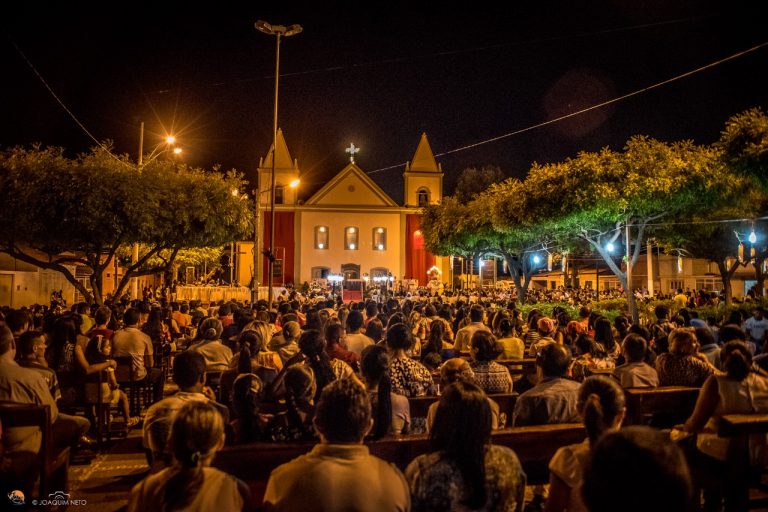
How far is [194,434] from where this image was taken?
2576 mm

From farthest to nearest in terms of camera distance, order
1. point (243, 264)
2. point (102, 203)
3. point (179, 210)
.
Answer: point (243, 264), point (179, 210), point (102, 203)

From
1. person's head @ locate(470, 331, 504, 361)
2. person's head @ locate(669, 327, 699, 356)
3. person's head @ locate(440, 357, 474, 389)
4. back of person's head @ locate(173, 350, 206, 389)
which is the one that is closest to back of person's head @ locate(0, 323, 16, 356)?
back of person's head @ locate(173, 350, 206, 389)

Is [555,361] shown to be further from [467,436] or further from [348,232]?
[348,232]

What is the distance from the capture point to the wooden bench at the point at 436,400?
5.13m

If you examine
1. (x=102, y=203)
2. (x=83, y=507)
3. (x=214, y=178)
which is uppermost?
(x=214, y=178)

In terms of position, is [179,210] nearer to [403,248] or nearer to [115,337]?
[115,337]

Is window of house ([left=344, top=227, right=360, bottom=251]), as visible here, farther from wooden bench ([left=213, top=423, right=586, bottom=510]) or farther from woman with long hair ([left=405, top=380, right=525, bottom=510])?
woman with long hair ([left=405, top=380, right=525, bottom=510])

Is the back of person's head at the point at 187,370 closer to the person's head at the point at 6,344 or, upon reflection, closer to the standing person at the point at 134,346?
the person's head at the point at 6,344

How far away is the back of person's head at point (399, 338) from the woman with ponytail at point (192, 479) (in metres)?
3.02

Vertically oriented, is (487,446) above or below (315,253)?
below

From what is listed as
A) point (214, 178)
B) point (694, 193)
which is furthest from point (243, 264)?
point (694, 193)

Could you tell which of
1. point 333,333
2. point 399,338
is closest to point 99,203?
point 333,333

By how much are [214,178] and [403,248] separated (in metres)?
29.1

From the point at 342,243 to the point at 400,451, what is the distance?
139ft
